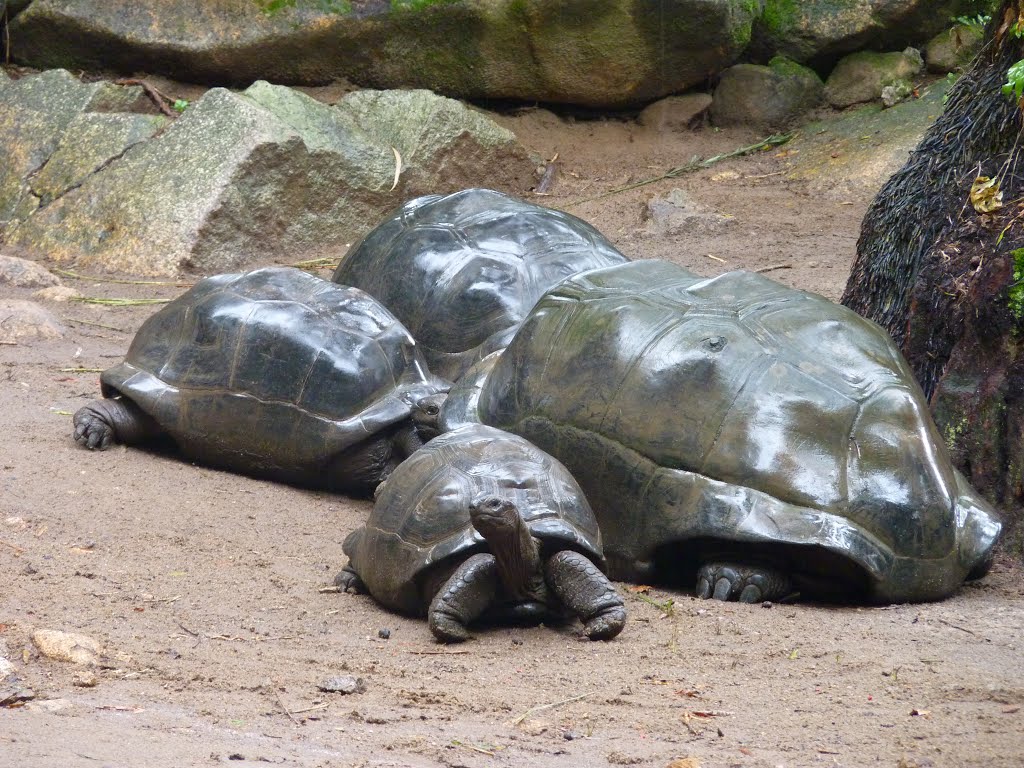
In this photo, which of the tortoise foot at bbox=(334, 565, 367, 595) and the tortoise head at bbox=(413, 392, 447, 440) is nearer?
the tortoise foot at bbox=(334, 565, 367, 595)

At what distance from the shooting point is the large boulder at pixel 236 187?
27.6ft

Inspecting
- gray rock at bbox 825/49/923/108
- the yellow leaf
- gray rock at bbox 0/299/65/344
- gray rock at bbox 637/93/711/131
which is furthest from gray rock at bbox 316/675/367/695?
gray rock at bbox 825/49/923/108

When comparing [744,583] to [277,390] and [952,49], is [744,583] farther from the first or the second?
[952,49]

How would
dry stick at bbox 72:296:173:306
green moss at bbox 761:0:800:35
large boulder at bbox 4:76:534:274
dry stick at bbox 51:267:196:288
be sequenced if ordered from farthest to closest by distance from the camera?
green moss at bbox 761:0:800:35, large boulder at bbox 4:76:534:274, dry stick at bbox 51:267:196:288, dry stick at bbox 72:296:173:306

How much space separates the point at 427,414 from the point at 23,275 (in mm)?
3970

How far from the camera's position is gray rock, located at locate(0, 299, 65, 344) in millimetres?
6715

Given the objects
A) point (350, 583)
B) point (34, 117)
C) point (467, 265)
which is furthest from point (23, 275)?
point (350, 583)

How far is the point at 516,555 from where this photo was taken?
3490mm

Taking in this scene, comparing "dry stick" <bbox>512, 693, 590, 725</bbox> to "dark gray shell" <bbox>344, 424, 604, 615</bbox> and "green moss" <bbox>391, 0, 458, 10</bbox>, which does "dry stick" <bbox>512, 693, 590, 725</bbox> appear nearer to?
"dark gray shell" <bbox>344, 424, 604, 615</bbox>

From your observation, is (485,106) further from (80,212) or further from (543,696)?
(543,696)

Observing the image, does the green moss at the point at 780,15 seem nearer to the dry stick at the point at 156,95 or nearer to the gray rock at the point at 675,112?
the gray rock at the point at 675,112

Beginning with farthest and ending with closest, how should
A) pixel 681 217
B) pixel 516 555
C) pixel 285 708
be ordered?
pixel 681 217
pixel 516 555
pixel 285 708

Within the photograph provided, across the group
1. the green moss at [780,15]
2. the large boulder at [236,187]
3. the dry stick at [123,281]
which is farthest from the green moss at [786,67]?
the dry stick at [123,281]

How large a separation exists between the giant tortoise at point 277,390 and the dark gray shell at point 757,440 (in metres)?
0.97
